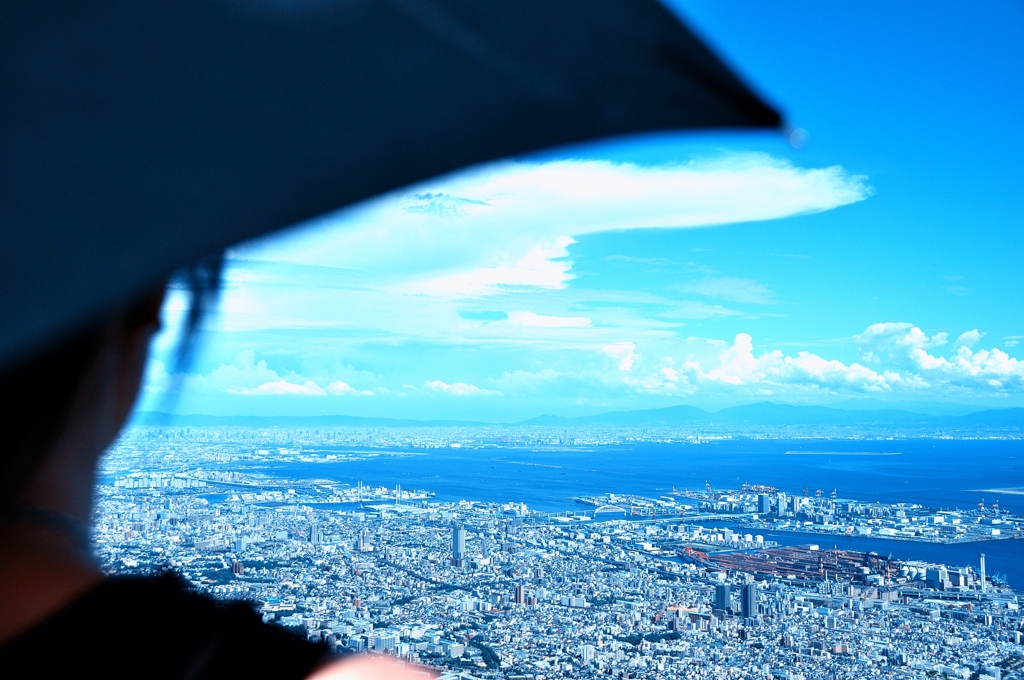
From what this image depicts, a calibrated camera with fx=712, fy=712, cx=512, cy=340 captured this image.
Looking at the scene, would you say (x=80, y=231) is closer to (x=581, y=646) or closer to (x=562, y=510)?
(x=581, y=646)

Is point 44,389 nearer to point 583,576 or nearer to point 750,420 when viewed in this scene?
point 583,576

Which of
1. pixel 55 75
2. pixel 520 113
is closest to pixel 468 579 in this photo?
pixel 520 113

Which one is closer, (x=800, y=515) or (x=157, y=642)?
(x=157, y=642)

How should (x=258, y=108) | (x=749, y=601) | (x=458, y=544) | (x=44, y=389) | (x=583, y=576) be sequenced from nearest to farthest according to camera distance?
(x=44, y=389)
(x=258, y=108)
(x=749, y=601)
(x=583, y=576)
(x=458, y=544)

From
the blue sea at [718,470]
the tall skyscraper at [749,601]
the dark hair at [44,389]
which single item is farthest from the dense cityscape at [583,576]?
the dark hair at [44,389]

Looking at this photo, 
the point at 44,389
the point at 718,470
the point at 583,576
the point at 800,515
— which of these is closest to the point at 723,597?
the point at 583,576

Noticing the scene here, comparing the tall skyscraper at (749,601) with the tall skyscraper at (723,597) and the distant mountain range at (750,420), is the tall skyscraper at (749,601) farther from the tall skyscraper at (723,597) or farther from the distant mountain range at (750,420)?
the distant mountain range at (750,420)
